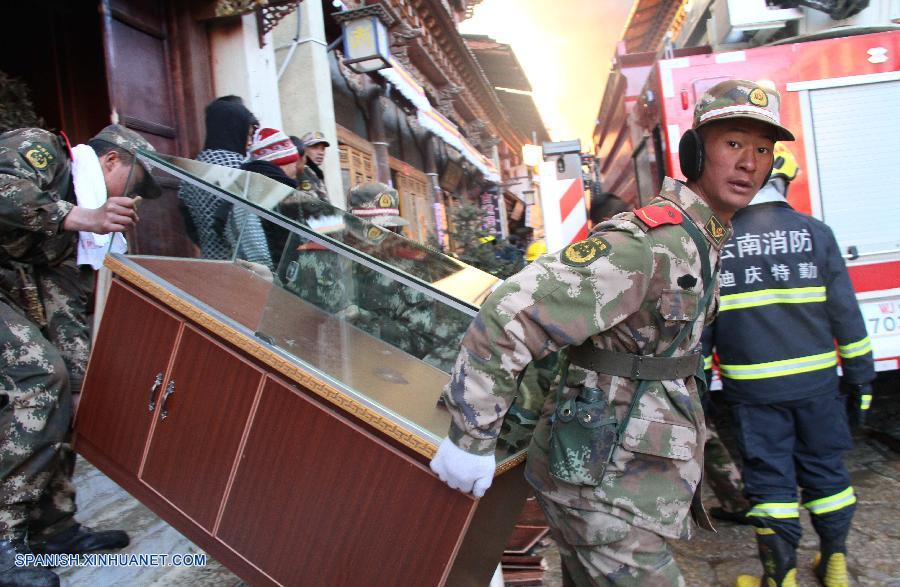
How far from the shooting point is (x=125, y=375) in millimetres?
2004

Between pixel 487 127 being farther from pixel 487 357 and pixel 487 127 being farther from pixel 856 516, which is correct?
pixel 487 357

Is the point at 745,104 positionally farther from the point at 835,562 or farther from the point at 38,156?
the point at 38,156

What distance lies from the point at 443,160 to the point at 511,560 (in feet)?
38.4

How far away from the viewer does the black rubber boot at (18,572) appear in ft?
6.52

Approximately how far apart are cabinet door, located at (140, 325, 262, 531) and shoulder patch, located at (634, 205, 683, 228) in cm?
111

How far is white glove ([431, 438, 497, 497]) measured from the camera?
1.42 metres

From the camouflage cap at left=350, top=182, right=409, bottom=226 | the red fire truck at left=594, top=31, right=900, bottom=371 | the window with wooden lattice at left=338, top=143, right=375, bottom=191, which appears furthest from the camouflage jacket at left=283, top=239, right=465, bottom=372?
the window with wooden lattice at left=338, top=143, right=375, bottom=191

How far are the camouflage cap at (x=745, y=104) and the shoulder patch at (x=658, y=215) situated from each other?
32cm

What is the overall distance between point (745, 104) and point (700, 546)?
86.8 inches

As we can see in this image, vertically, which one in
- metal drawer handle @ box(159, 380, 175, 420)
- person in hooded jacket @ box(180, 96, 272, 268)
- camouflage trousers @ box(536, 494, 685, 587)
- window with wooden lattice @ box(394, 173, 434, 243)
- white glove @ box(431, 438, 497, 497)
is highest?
window with wooden lattice @ box(394, 173, 434, 243)

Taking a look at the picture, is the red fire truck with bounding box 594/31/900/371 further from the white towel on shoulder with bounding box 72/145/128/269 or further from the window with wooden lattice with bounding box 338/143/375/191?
the window with wooden lattice with bounding box 338/143/375/191

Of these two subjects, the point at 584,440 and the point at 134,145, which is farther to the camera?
the point at 134,145

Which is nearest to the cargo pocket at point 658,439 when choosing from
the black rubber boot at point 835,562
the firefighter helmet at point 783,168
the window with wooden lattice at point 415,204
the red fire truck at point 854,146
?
the black rubber boot at point 835,562

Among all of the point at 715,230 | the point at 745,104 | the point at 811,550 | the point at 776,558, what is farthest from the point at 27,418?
the point at 811,550
